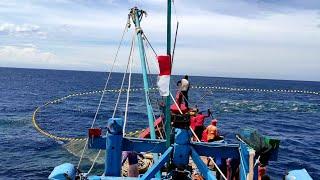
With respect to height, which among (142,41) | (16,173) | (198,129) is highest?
(142,41)

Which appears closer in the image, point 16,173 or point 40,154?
point 16,173

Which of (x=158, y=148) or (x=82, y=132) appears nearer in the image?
(x=158, y=148)

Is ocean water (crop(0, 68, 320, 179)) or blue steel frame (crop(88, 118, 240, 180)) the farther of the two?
ocean water (crop(0, 68, 320, 179))

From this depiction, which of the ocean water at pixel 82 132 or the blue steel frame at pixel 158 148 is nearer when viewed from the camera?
the blue steel frame at pixel 158 148

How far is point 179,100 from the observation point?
18.5 meters

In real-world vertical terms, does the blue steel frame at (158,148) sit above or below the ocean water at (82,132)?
above

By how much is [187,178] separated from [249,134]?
174 centimetres

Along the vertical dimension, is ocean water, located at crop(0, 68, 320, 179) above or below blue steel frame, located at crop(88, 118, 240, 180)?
below

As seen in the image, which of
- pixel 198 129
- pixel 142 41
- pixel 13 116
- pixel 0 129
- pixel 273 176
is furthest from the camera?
pixel 13 116

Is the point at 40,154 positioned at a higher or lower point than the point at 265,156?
lower

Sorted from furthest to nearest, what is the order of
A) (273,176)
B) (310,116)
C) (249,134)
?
(310,116) < (273,176) < (249,134)

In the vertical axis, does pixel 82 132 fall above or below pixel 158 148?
below

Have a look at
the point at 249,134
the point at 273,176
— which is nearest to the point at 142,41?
the point at 249,134

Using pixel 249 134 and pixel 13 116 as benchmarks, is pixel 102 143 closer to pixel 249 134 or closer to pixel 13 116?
pixel 249 134
